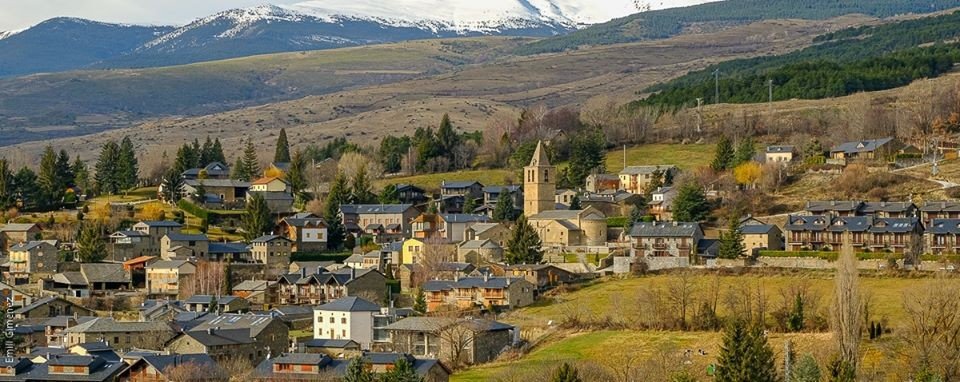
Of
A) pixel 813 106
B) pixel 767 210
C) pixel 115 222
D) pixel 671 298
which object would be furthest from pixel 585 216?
pixel 813 106

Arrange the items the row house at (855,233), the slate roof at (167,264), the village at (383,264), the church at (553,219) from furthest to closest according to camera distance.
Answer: the church at (553,219) < the slate roof at (167,264) < the row house at (855,233) < the village at (383,264)

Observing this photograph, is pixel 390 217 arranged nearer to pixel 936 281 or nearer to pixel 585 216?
pixel 585 216

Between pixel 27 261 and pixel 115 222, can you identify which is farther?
pixel 115 222

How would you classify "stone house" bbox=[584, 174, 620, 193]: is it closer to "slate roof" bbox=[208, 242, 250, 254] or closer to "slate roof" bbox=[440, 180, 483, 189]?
"slate roof" bbox=[440, 180, 483, 189]

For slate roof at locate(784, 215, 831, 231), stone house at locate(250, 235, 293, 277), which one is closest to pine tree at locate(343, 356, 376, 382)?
slate roof at locate(784, 215, 831, 231)

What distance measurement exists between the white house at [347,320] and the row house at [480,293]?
4164 mm

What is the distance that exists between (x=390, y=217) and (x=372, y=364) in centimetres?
3685

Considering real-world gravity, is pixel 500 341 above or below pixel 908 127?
below

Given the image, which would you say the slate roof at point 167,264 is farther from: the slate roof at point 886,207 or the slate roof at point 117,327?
the slate roof at point 886,207

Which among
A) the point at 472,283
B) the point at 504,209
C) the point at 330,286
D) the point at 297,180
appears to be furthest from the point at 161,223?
A: the point at 472,283

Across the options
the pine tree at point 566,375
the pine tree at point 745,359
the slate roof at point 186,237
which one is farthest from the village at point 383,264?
the pine tree at point 745,359

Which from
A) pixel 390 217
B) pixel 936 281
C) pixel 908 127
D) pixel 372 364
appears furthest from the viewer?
pixel 908 127

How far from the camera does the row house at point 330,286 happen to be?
79938mm

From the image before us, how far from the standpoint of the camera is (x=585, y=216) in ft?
293
